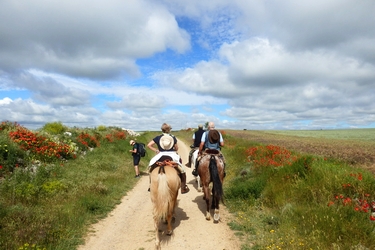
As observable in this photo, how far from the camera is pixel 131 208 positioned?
8.77 metres

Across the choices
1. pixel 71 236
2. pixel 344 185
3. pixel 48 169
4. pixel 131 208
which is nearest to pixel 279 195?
pixel 344 185

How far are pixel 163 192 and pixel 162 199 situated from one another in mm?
171

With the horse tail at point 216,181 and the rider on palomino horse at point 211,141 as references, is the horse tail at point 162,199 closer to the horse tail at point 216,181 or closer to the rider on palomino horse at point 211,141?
the horse tail at point 216,181

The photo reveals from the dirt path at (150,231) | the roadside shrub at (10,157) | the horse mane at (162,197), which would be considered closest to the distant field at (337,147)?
the dirt path at (150,231)

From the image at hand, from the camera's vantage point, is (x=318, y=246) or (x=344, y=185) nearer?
(x=318, y=246)

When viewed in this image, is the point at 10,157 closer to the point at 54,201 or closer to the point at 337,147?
the point at 54,201

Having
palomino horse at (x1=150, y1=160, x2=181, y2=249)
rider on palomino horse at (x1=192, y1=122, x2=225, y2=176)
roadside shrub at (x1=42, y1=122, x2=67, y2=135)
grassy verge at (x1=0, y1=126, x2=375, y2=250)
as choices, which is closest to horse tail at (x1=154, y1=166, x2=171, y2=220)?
palomino horse at (x1=150, y1=160, x2=181, y2=249)

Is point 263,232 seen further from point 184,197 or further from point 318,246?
point 184,197

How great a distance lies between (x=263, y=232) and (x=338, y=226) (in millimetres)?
1723

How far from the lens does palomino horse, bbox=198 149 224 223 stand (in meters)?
7.53

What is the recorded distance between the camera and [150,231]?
6.83m

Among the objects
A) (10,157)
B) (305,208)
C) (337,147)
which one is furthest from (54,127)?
(337,147)

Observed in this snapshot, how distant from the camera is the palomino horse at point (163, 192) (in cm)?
602

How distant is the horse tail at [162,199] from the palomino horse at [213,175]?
195 cm
